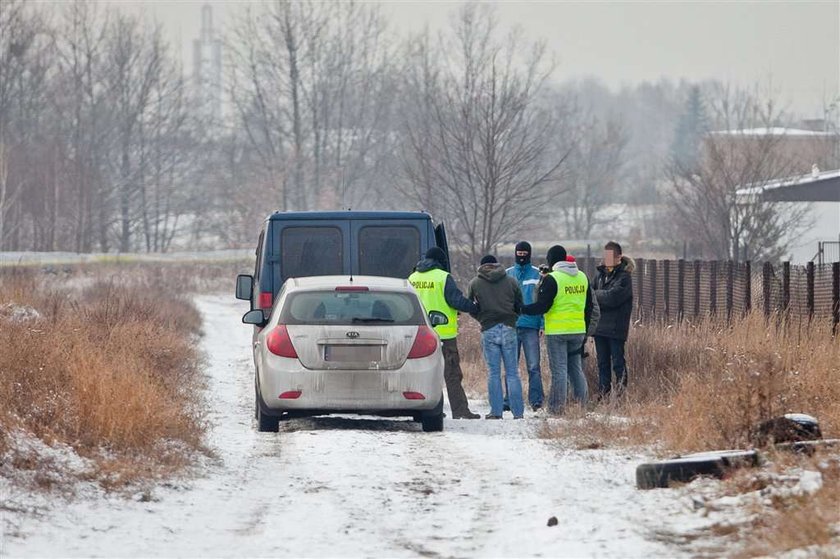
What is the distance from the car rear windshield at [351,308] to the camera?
13.3 meters

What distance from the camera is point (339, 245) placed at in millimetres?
16094

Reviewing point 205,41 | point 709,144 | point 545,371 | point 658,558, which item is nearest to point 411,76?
point 709,144

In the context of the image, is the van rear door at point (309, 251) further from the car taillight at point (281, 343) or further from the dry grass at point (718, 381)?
the dry grass at point (718, 381)

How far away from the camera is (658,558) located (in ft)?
24.6

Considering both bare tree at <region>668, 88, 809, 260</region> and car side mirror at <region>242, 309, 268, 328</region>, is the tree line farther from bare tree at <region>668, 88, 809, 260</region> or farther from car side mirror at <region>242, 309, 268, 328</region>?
car side mirror at <region>242, 309, 268, 328</region>

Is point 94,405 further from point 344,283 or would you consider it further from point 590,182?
point 590,182

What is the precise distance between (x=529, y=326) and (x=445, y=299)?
3.58 ft

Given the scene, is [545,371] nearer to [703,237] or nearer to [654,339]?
[654,339]

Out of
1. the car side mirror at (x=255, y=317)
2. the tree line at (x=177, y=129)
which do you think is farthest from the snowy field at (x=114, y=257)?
the car side mirror at (x=255, y=317)

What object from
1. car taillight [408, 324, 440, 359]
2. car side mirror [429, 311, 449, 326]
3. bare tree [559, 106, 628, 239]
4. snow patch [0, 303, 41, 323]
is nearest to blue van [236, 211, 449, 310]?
car side mirror [429, 311, 449, 326]

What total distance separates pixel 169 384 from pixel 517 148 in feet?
58.7

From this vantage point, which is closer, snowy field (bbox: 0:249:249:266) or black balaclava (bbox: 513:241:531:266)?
black balaclava (bbox: 513:241:531:266)

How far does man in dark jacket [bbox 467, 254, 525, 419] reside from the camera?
49.9 ft

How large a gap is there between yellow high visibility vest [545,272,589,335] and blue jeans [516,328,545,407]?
1.46 feet
